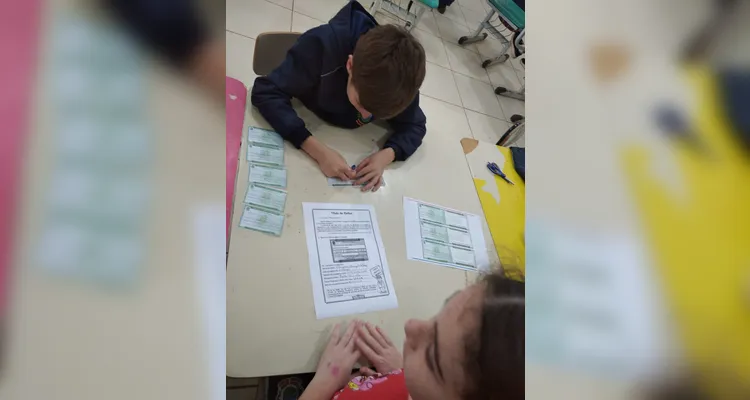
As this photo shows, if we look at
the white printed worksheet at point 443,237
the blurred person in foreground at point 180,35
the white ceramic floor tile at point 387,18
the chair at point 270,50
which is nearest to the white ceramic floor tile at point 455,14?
the white ceramic floor tile at point 387,18

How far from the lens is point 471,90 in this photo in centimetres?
193

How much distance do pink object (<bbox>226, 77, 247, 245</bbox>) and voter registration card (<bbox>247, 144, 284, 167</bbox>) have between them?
3cm

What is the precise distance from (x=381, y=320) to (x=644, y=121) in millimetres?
587

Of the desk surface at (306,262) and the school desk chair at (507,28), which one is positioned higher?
the school desk chair at (507,28)

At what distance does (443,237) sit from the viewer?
0.89 m

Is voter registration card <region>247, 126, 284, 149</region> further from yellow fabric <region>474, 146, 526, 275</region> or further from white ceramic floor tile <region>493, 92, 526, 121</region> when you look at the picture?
white ceramic floor tile <region>493, 92, 526, 121</region>

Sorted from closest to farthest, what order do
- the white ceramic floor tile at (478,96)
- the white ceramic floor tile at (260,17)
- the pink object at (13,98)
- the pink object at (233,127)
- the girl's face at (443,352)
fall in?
the pink object at (13,98), the girl's face at (443,352), the pink object at (233,127), the white ceramic floor tile at (260,17), the white ceramic floor tile at (478,96)

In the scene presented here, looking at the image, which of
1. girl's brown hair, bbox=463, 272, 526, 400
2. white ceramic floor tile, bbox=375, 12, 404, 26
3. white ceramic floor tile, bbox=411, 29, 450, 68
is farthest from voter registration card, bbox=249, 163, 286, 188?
white ceramic floor tile, bbox=375, 12, 404, 26

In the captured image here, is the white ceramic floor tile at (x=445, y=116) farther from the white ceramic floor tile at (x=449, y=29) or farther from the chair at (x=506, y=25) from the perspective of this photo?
the white ceramic floor tile at (x=449, y=29)

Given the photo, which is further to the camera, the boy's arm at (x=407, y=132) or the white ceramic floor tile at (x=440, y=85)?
the white ceramic floor tile at (x=440, y=85)

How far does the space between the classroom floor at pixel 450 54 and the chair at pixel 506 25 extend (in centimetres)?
4

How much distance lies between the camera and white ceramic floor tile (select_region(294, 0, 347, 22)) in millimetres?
1689

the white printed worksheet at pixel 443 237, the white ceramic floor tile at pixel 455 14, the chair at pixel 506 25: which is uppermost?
the white ceramic floor tile at pixel 455 14

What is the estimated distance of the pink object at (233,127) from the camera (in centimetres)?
75
